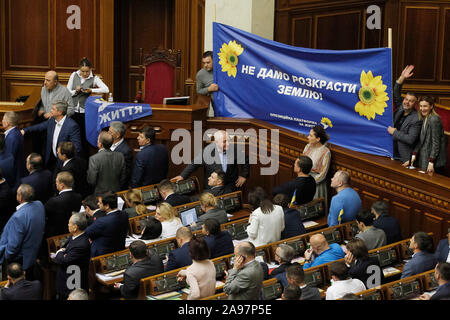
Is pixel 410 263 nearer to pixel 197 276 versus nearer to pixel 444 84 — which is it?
pixel 197 276

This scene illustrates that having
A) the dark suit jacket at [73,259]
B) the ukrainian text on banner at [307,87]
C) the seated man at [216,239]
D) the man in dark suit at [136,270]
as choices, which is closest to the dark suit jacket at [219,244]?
the seated man at [216,239]

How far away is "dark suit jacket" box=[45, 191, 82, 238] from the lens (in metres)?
8.02

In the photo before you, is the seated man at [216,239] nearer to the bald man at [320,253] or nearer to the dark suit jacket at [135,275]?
the dark suit jacket at [135,275]

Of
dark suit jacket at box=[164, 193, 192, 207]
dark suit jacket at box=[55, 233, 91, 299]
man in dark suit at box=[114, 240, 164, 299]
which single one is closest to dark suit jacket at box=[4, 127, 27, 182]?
dark suit jacket at box=[164, 193, 192, 207]

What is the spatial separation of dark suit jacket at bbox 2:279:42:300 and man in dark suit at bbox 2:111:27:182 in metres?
3.00

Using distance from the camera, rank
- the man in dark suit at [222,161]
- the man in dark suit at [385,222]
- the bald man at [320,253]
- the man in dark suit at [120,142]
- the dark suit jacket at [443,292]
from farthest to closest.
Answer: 1. the man in dark suit at [120,142]
2. the man in dark suit at [222,161]
3. the man in dark suit at [385,222]
4. the bald man at [320,253]
5. the dark suit jacket at [443,292]

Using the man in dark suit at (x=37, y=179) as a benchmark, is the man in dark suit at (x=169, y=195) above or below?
below

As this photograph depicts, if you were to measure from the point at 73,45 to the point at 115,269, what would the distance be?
7.81 m

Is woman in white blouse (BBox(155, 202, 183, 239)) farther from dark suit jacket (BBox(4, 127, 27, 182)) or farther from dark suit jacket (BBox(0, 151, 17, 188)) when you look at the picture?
dark suit jacket (BBox(4, 127, 27, 182))

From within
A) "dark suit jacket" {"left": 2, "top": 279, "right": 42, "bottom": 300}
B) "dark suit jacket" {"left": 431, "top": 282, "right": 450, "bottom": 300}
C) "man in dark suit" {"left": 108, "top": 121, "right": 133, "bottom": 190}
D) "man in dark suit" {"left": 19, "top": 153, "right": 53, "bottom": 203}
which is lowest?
"dark suit jacket" {"left": 2, "top": 279, "right": 42, "bottom": 300}

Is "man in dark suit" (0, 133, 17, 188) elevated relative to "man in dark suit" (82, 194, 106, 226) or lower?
elevated

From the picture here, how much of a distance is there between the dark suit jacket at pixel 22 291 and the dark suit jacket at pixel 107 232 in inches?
46.1

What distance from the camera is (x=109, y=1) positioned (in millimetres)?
14273

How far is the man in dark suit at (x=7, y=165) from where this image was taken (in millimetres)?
9016
